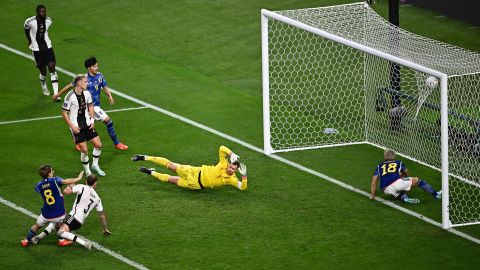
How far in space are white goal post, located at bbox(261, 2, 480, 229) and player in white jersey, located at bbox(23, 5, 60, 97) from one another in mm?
4995

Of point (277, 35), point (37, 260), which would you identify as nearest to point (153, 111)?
point (277, 35)

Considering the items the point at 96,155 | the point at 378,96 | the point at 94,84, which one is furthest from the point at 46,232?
the point at 378,96

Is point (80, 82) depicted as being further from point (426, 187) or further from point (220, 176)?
point (426, 187)

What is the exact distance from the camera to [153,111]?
2400 cm

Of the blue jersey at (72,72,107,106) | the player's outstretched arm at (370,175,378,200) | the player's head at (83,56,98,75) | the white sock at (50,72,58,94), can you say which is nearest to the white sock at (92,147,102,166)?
the blue jersey at (72,72,107,106)

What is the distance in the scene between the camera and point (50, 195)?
17.2 metres

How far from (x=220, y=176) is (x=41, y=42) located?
7.14m

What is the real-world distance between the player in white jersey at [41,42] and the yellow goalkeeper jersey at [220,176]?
261 inches

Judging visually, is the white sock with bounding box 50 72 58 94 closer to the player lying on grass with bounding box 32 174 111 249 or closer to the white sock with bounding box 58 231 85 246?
the player lying on grass with bounding box 32 174 111 249

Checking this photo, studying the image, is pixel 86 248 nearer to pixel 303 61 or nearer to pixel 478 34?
pixel 303 61

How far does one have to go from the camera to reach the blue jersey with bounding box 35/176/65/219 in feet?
56.3

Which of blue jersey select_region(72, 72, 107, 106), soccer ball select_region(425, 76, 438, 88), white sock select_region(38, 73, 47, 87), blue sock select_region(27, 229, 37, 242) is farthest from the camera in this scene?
white sock select_region(38, 73, 47, 87)

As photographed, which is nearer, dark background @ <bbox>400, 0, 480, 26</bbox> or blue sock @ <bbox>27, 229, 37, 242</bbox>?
blue sock @ <bbox>27, 229, 37, 242</bbox>

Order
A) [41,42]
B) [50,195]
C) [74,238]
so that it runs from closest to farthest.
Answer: [74,238], [50,195], [41,42]
